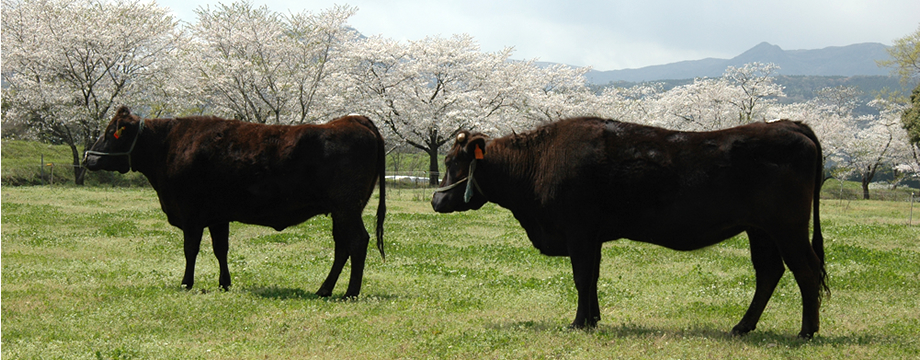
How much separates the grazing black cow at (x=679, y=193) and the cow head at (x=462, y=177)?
11 cm

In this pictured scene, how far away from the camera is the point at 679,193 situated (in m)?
7.86

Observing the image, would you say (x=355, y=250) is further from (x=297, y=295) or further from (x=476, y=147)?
(x=476, y=147)

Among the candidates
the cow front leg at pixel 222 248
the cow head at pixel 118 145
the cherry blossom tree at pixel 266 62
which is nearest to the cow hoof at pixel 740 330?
the cow front leg at pixel 222 248

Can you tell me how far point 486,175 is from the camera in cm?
926

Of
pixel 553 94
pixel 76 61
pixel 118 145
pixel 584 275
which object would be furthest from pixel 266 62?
pixel 584 275

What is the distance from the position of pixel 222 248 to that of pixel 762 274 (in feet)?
26.3

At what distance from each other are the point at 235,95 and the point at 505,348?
156ft

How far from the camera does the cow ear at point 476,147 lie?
9.02m

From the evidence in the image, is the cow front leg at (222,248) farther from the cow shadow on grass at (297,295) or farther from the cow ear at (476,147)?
the cow ear at (476,147)

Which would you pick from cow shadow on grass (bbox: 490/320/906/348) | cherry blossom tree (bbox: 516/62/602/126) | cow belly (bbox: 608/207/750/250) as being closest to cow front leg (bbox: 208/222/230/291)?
cow shadow on grass (bbox: 490/320/906/348)

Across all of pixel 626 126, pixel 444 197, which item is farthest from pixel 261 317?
pixel 626 126

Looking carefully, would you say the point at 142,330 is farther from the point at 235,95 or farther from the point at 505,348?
the point at 235,95

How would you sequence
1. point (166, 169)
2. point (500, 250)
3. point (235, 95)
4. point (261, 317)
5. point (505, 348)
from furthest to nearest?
point (235, 95)
point (500, 250)
point (166, 169)
point (261, 317)
point (505, 348)

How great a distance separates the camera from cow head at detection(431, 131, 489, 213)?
29.7 feet
